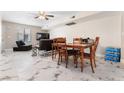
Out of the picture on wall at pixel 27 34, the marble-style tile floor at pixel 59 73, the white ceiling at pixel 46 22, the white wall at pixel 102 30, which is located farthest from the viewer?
the picture on wall at pixel 27 34

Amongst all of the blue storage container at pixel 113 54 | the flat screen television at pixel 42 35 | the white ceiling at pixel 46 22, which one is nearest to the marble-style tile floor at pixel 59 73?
the blue storage container at pixel 113 54

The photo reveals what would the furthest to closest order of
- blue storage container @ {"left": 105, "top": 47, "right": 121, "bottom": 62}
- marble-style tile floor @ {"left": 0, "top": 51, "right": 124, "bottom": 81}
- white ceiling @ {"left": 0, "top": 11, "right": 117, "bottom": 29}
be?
white ceiling @ {"left": 0, "top": 11, "right": 117, "bottom": 29}
blue storage container @ {"left": 105, "top": 47, "right": 121, "bottom": 62}
marble-style tile floor @ {"left": 0, "top": 51, "right": 124, "bottom": 81}

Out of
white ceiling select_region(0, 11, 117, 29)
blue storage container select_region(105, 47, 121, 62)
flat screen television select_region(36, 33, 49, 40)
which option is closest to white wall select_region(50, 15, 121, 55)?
blue storage container select_region(105, 47, 121, 62)

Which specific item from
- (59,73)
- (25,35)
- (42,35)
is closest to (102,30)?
(59,73)

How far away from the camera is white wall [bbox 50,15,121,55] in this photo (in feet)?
14.4

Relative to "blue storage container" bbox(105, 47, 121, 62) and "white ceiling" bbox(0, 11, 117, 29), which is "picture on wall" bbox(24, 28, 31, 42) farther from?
"blue storage container" bbox(105, 47, 121, 62)

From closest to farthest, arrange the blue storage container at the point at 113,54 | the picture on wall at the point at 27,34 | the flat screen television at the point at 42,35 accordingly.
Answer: the blue storage container at the point at 113,54, the picture on wall at the point at 27,34, the flat screen television at the point at 42,35

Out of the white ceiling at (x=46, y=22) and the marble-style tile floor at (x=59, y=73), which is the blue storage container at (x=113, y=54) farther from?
the white ceiling at (x=46, y=22)

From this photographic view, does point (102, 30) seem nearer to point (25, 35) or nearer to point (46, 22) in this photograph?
point (46, 22)

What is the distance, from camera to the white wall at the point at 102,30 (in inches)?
173

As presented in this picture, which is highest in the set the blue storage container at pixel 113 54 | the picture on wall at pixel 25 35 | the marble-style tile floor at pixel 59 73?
the picture on wall at pixel 25 35

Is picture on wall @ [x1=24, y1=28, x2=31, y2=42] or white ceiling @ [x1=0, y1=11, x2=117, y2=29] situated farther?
picture on wall @ [x1=24, y1=28, x2=31, y2=42]
